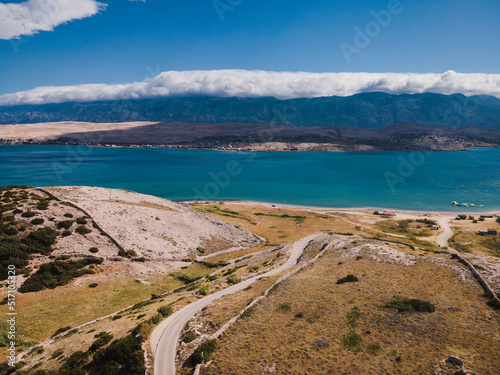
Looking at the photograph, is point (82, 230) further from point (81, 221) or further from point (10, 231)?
point (10, 231)

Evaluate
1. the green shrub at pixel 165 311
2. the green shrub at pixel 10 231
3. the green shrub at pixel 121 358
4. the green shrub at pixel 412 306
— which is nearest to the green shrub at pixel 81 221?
the green shrub at pixel 10 231

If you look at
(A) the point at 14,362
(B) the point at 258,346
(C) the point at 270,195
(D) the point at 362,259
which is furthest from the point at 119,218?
(C) the point at 270,195

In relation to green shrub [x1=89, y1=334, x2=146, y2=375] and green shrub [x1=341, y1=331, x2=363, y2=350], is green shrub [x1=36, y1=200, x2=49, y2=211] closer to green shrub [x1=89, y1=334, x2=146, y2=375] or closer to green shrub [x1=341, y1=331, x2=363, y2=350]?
green shrub [x1=89, y1=334, x2=146, y2=375]

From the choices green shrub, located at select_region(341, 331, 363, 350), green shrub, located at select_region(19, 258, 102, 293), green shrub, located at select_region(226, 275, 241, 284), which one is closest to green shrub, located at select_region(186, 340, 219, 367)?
green shrub, located at select_region(341, 331, 363, 350)

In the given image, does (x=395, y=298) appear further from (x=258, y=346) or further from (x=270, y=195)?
(x=270, y=195)

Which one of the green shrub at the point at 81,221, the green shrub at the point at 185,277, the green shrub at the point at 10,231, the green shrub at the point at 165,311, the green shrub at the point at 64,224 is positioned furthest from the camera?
the green shrub at the point at 81,221

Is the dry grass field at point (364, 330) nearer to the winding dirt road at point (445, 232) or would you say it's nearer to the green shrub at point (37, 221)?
the winding dirt road at point (445, 232)

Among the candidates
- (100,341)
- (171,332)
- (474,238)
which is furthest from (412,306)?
(474,238)
